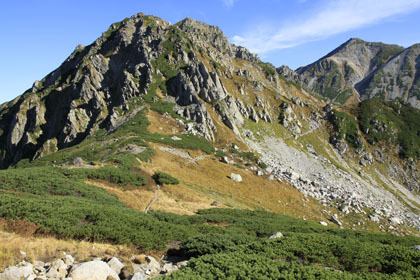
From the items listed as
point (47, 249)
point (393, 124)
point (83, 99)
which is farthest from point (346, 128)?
point (47, 249)

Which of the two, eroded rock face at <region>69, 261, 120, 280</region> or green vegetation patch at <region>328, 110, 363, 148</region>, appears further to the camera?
green vegetation patch at <region>328, 110, 363, 148</region>

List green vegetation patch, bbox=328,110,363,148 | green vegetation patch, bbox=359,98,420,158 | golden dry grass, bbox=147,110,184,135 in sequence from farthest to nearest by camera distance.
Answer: green vegetation patch, bbox=359,98,420,158, green vegetation patch, bbox=328,110,363,148, golden dry grass, bbox=147,110,184,135

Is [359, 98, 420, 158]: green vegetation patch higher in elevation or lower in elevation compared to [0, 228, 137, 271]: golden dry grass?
higher

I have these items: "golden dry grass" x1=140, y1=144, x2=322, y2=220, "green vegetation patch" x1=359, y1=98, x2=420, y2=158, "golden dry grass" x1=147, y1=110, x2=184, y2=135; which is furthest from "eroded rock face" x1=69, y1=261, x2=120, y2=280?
"green vegetation patch" x1=359, y1=98, x2=420, y2=158

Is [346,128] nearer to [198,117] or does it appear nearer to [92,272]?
[198,117]

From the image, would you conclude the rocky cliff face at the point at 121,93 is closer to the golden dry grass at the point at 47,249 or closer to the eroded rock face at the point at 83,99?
the eroded rock face at the point at 83,99

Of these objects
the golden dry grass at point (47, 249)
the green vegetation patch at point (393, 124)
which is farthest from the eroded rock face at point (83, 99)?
the green vegetation patch at point (393, 124)

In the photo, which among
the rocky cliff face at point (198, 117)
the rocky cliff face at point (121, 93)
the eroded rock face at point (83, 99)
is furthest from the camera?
the eroded rock face at point (83, 99)

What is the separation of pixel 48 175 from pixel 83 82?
272 feet

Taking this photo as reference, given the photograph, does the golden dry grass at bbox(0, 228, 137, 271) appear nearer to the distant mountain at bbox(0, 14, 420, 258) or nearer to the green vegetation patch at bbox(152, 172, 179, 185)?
the distant mountain at bbox(0, 14, 420, 258)

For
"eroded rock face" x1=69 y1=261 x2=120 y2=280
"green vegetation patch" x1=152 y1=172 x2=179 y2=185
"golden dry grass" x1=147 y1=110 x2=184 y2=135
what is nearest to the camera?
"eroded rock face" x1=69 y1=261 x2=120 y2=280

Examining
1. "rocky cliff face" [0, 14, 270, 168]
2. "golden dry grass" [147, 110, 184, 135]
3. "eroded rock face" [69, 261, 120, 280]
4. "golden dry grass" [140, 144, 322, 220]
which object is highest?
"rocky cliff face" [0, 14, 270, 168]

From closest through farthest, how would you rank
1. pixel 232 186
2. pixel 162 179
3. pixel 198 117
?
pixel 162 179 → pixel 232 186 → pixel 198 117

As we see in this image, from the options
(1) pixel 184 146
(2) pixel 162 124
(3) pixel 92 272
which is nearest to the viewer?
(3) pixel 92 272
